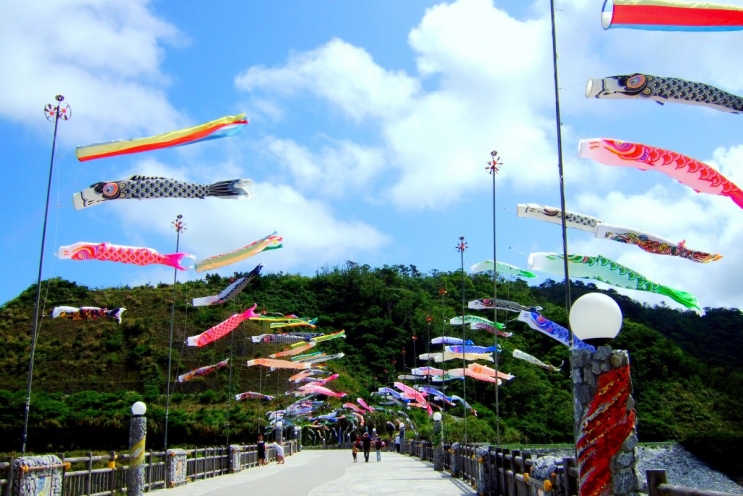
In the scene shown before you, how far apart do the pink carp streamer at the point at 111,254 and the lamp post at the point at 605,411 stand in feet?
47.6

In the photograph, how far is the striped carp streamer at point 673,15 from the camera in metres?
10.6

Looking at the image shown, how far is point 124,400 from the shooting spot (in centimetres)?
5397

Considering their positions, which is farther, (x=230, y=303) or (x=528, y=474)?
(x=230, y=303)

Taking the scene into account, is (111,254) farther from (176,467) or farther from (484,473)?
(484,473)

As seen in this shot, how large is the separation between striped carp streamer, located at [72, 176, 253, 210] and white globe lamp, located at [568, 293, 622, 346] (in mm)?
11173

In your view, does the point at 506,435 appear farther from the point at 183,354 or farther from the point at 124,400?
the point at 183,354

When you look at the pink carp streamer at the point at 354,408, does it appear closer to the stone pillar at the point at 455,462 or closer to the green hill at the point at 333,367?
the green hill at the point at 333,367

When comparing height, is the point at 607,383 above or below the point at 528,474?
above

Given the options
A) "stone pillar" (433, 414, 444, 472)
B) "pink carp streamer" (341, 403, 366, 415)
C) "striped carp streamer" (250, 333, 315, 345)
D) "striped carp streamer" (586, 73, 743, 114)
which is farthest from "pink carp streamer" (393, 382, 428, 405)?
"striped carp streamer" (586, 73, 743, 114)

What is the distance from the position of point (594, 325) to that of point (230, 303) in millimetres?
83943

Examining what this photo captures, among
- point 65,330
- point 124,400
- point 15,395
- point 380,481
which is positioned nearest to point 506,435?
point 124,400

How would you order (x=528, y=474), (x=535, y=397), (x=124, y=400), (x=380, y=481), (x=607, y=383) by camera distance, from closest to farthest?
(x=607, y=383) → (x=528, y=474) → (x=380, y=481) → (x=124, y=400) → (x=535, y=397)

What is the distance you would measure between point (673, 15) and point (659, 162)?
8.51 ft

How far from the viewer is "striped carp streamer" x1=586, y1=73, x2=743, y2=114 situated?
11.4 m
